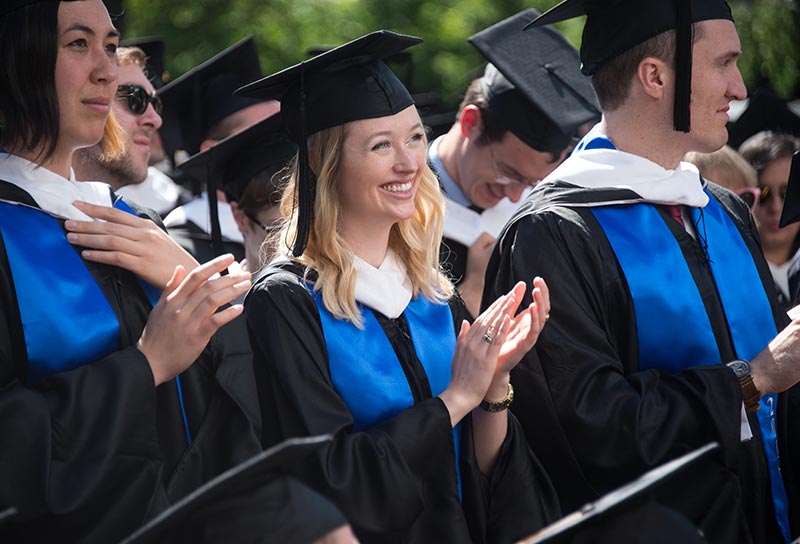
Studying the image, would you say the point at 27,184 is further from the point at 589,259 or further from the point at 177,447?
the point at 589,259

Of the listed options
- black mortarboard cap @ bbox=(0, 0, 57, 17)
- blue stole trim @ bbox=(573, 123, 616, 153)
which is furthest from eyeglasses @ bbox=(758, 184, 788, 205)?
black mortarboard cap @ bbox=(0, 0, 57, 17)

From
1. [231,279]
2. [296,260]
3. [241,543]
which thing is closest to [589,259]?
[296,260]

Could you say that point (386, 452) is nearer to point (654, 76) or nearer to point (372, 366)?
point (372, 366)

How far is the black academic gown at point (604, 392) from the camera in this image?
3.29 m

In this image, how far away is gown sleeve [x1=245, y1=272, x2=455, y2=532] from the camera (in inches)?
117

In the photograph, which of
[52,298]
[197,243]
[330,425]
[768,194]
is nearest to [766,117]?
[768,194]

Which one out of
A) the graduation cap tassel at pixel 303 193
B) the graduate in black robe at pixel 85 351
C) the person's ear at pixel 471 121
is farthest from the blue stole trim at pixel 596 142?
the graduate in black robe at pixel 85 351

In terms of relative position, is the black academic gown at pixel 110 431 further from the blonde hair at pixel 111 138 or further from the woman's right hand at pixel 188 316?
the blonde hair at pixel 111 138

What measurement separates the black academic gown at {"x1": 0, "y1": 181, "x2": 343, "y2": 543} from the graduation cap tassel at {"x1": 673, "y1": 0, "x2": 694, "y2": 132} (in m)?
1.65

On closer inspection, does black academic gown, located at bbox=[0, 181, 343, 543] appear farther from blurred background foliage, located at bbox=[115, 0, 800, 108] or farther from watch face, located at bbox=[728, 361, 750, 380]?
blurred background foliage, located at bbox=[115, 0, 800, 108]

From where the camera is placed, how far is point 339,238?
11.2ft

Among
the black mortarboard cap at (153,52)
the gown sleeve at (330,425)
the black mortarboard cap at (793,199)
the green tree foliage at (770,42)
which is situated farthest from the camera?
the green tree foliage at (770,42)

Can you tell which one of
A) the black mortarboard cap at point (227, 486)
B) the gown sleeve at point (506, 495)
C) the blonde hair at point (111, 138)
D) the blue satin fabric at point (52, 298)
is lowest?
the gown sleeve at point (506, 495)

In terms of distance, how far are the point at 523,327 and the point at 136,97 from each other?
2.57 m
